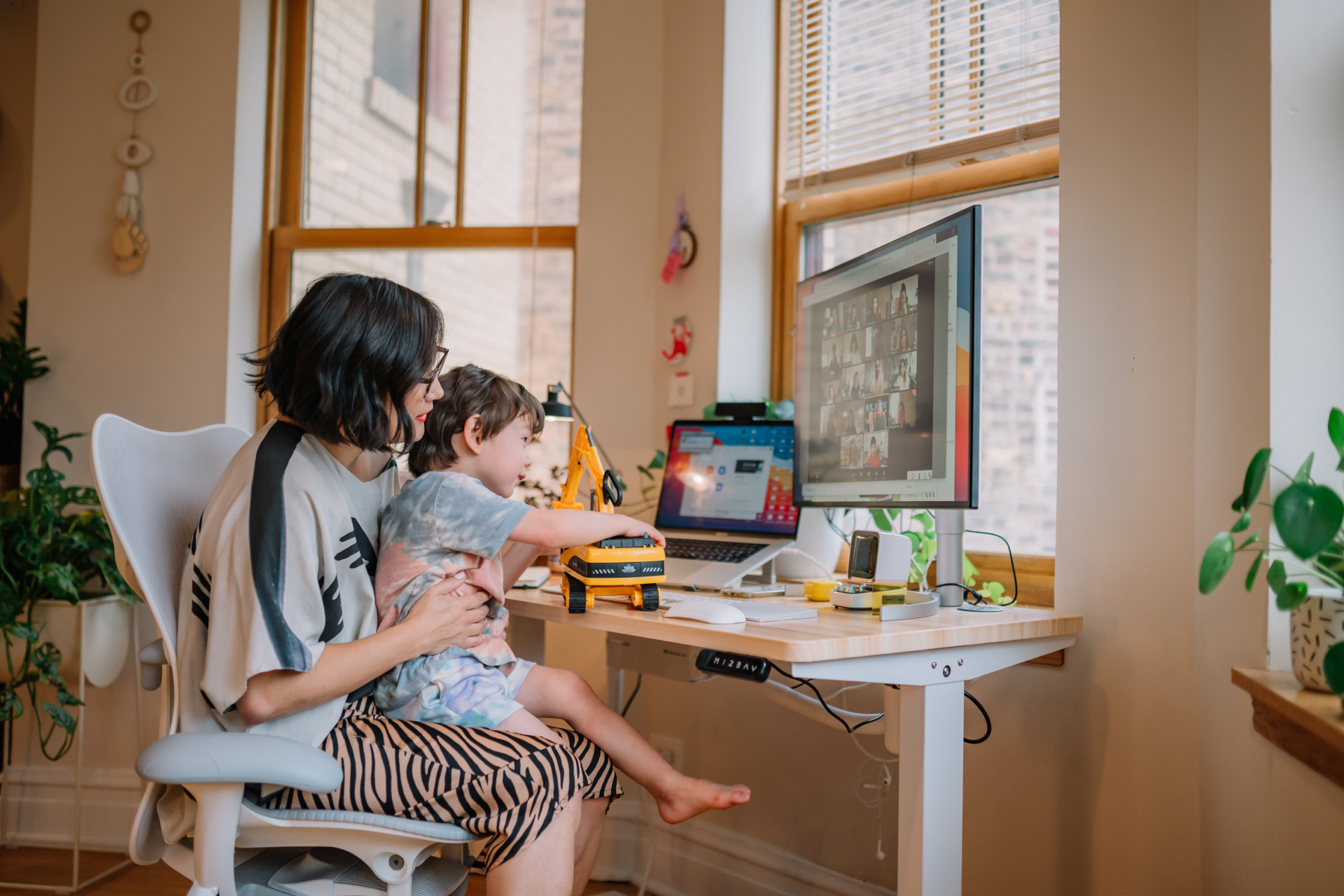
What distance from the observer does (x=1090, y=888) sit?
5.17 ft

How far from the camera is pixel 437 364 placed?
133 cm

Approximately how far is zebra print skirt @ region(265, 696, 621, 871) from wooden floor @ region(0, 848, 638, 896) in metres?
1.22

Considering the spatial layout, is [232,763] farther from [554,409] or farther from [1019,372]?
[1019,372]

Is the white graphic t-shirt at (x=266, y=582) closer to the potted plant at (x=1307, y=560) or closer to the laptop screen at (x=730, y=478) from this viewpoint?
the laptop screen at (x=730, y=478)

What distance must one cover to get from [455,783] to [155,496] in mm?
563

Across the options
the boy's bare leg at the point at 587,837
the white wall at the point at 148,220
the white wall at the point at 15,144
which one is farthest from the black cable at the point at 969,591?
the white wall at the point at 15,144

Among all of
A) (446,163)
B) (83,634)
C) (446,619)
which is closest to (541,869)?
(446,619)

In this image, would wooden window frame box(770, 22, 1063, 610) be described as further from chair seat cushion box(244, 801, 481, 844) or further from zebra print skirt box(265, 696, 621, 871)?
chair seat cushion box(244, 801, 481, 844)

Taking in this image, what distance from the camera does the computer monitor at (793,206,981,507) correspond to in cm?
137

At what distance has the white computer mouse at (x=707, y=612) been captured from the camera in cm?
126

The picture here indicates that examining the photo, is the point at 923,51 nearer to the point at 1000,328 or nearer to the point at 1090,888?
the point at 1000,328

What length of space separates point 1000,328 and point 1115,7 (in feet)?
2.09

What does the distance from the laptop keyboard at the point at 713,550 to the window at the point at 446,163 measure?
2.69 feet

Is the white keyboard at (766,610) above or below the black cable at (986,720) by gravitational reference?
above
